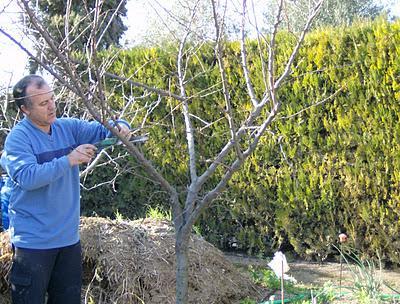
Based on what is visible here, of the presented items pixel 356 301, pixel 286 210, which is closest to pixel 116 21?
pixel 286 210

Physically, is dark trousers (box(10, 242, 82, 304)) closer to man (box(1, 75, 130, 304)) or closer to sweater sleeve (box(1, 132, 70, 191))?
man (box(1, 75, 130, 304))

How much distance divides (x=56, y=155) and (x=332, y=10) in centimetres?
1483

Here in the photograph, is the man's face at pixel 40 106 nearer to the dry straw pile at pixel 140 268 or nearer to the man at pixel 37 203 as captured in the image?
the man at pixel 37 203

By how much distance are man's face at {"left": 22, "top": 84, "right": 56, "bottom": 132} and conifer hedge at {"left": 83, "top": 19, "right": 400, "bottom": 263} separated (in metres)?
2.18

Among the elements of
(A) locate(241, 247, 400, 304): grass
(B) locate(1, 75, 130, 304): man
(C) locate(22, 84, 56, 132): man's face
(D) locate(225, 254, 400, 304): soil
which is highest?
(C) locate(22, 84, 56, 132): man's face

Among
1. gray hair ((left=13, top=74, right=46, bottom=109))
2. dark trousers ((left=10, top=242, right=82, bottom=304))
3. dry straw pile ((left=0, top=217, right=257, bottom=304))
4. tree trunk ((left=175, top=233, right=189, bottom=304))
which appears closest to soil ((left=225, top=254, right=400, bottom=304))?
dry straw pile ((left=0, top=217, right=257, bottom=304))

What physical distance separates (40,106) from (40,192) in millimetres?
438

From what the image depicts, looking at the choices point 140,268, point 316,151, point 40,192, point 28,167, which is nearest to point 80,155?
point 28,167

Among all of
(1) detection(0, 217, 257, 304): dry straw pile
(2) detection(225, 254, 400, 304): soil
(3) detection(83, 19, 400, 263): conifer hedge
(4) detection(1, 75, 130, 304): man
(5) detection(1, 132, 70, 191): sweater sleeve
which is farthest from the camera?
(3) detection(83, 19, 400, 263): conifer hedge

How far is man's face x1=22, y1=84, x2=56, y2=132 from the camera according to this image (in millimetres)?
3092

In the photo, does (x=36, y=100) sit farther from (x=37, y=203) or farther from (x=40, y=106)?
(x=37, y=203)

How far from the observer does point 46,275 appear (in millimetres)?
3166

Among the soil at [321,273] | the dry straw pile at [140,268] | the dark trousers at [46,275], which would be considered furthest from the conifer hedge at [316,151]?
the dark trousers at [46,275]

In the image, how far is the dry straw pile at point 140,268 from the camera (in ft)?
14.3
